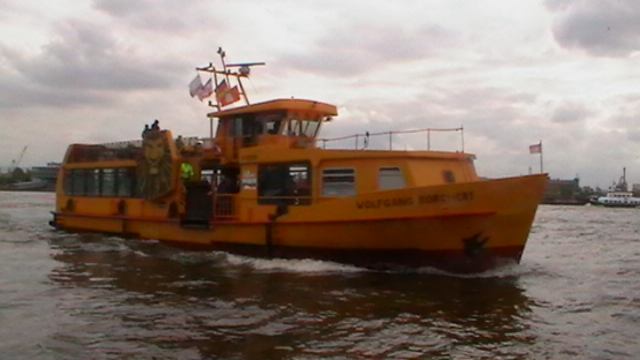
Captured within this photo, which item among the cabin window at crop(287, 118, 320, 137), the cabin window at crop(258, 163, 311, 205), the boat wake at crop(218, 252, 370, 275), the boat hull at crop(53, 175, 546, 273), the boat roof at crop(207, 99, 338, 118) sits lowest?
the boat wake at crop(218, 252, 370, 275)

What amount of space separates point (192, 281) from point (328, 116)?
19.7ft

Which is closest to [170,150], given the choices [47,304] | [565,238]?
[47,304]

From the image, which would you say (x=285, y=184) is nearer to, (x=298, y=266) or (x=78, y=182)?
(x=298, y=266)

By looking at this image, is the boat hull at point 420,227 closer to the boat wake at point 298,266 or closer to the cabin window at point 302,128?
the boat wake at point 298,266

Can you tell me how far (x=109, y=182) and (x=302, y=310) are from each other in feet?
38.2

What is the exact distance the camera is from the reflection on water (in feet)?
24.2

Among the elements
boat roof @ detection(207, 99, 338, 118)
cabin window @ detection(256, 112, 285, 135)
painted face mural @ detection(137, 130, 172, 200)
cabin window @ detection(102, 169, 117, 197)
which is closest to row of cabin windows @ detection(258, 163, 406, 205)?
cabin window @ detection(256, 112, 285, 135)

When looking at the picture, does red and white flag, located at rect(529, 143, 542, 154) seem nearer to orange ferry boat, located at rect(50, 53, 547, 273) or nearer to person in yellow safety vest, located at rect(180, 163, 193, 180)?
orange ferry boat, located at rect(50, 53, 547, 273)

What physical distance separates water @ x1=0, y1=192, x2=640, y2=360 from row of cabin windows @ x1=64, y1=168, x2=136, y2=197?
3.65 metres

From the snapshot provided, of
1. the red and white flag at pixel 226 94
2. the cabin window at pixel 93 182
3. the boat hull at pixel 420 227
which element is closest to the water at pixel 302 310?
the boat hull at pixel 420 227

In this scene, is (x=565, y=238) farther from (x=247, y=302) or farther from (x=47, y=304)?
(x=47, y=304)

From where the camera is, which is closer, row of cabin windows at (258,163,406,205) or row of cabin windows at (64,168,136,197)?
row of cabin windows at (258,163,406,205)

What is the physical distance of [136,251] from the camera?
15.9 meters

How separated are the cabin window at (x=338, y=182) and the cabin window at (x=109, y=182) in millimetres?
8306
